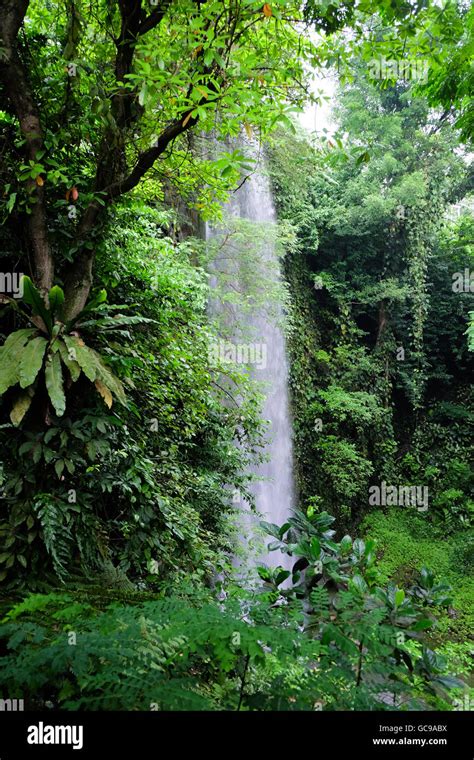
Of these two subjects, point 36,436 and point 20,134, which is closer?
point 36,436

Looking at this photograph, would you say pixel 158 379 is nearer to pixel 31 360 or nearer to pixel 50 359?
pixel 50 359

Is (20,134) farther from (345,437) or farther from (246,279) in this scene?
(345,437)

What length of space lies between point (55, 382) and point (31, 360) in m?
0.20

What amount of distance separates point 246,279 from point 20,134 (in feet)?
21.1

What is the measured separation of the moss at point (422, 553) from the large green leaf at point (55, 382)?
899 centimetres

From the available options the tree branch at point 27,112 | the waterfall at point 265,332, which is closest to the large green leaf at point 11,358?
the tree branch at point 27,112

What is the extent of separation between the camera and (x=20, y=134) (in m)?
3.90

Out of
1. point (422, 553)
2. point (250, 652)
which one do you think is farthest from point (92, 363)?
point (422, 553)

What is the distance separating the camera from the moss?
34.9 ft

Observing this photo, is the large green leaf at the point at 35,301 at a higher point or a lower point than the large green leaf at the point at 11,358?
higher

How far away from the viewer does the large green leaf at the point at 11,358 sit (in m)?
3.24

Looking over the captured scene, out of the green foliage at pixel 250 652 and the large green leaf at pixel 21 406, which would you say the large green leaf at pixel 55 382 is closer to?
the large green leaf at pixel 21 406

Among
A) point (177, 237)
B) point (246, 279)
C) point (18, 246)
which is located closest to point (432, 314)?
point (246, 279)

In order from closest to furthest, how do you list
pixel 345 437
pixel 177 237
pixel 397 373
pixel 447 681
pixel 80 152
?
pixel 447 681
pixel 80 152
pixel 177 237
pixel 345 437
pixel 397 373
